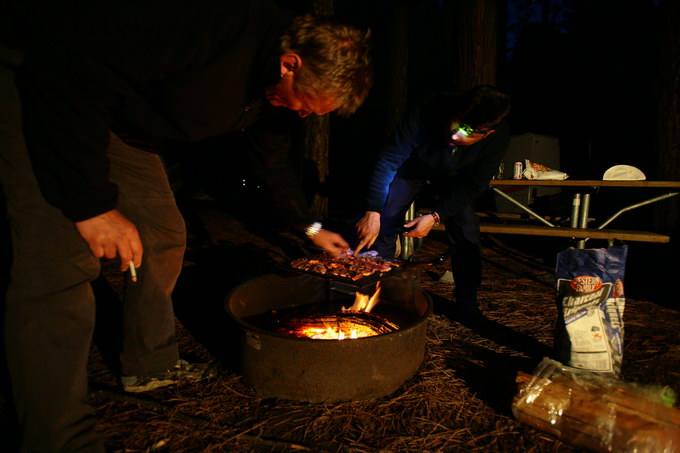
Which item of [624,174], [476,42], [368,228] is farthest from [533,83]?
[368,228]

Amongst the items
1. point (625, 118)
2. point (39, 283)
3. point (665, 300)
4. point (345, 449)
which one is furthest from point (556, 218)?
point (625, 118)

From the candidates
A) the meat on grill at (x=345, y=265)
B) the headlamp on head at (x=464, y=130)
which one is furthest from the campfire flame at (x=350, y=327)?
the headlamp on head at (x=464, y=130)

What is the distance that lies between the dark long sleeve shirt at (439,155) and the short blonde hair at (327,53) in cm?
181

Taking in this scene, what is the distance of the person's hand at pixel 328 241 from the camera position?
2971 mm

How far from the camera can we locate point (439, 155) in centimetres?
362

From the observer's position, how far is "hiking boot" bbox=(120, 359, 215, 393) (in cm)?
257

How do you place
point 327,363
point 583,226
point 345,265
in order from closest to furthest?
point 327,363, point 345,265, point 583,226

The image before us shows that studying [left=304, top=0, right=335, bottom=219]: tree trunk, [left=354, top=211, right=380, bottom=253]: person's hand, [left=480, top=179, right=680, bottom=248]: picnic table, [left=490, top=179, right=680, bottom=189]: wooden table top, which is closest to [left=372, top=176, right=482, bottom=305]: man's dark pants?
[left=354, top=211, right=380, bottom=253]: person's hand

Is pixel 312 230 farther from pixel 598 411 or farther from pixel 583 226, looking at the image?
pixel 583 226

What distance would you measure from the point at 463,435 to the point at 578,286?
1.24 meters

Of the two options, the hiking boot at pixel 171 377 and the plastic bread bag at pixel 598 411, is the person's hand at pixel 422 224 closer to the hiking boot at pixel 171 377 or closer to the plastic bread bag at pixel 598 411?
the plastic bread bag at pixel 598 411

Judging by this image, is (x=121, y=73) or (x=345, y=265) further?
(x=345, y=265)

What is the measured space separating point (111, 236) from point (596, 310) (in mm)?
2810

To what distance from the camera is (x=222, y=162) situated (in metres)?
12.6
